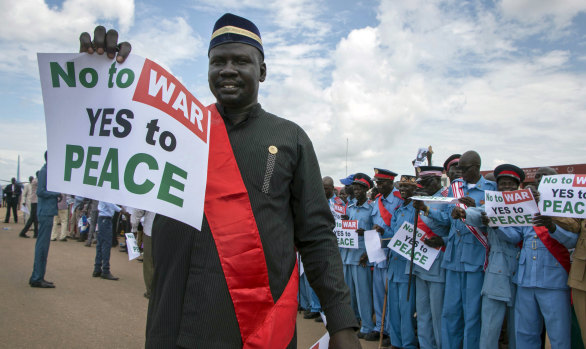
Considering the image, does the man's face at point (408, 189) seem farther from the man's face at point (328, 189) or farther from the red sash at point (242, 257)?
the red sash at point (242, 257)

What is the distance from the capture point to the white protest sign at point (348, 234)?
6656 mm

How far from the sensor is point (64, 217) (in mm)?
14695

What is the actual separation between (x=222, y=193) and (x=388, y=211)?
17.0 ft

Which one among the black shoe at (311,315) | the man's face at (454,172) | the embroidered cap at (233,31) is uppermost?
the man's face at (454,172)

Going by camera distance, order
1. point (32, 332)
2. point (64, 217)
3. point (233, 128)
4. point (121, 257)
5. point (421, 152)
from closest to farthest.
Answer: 1. point (233, 128)
2. point (32, 332)
3. point (421, 152)
4. point (121, 257)
5. point (64, 217)

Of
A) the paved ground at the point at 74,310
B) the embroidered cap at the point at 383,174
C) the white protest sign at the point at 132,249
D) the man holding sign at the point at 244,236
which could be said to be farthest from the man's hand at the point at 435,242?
the white protest sign at the point at 132,249

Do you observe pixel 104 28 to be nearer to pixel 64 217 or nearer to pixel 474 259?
pixel 474 259

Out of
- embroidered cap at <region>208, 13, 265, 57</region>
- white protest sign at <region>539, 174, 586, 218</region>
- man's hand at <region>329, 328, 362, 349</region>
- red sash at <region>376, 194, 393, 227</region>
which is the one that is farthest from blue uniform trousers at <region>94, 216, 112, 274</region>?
man's hand at <region>329, 328, 362, 349</region>

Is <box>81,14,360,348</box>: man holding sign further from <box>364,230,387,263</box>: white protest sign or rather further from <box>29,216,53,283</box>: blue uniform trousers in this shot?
<box>29,216,53,283</box>: blue uniform trousers

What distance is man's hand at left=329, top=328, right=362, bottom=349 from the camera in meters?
1.70

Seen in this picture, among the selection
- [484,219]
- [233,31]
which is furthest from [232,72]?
[484,219]

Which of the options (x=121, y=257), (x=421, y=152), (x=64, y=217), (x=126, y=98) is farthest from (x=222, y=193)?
(x=64, y=217)

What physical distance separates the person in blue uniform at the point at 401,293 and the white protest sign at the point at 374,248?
158 mm

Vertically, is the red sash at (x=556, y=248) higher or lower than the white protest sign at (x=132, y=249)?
higher
